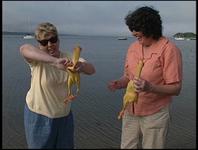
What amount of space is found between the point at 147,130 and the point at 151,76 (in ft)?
1.81

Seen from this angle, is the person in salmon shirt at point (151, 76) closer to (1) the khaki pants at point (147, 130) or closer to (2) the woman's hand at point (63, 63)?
(1) the khaki pants at point (147, 130)

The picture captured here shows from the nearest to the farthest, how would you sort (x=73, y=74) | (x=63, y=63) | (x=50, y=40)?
1. (x=63, y=63)
2. (x=73, y=74)
3. (x=50, y=40)

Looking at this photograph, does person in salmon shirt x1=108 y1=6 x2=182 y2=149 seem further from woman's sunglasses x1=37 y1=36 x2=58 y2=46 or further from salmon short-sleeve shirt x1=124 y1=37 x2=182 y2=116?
woman's sunglasses x1=37 y1=36 x2=58 y2=46

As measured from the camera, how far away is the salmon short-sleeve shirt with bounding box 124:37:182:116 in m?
3.57

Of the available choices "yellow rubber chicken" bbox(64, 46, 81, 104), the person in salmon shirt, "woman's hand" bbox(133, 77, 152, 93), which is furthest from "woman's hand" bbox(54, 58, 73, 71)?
the person in salmon shirt

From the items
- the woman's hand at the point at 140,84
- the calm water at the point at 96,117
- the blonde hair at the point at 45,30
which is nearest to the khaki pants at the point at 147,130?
the woman's hand at the point at 140,84

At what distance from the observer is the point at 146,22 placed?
3680 millimetres

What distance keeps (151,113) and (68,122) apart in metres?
0.78

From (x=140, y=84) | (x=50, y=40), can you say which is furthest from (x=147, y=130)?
(x=50, y=40)

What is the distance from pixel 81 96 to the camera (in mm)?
10727

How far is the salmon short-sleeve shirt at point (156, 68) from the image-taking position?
357 centimetres

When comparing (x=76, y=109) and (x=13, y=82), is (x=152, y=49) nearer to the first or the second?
(x=76, y=109)

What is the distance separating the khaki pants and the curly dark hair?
2.36ft

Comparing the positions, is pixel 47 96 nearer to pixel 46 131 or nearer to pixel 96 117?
pixel 46 131
